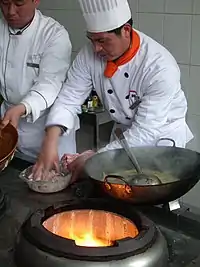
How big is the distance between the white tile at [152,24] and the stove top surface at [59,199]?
1161 mm

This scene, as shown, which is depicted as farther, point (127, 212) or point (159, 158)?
point (159, 158)

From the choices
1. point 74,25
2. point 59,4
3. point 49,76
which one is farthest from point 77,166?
point 59,4

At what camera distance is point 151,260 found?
88 cm

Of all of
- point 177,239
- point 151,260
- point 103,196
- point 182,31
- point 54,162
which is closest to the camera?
point 151,260

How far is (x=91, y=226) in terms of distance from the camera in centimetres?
102

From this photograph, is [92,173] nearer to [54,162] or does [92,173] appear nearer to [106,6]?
[54,162]

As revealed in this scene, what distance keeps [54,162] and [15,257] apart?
0.46 m

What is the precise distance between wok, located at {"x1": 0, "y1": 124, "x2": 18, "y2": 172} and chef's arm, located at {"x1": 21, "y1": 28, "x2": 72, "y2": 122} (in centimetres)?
37

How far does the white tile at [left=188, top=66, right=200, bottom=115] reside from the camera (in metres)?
2.14

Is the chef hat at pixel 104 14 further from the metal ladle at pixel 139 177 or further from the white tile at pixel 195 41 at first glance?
the white tile at pixel 195 41

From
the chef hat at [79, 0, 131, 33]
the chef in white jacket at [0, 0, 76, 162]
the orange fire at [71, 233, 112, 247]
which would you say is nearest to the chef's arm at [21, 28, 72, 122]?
the chef in white jacket at [0, 0, 76, 162]

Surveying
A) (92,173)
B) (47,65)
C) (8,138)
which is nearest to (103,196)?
(92,173)

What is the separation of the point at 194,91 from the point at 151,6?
46 cm

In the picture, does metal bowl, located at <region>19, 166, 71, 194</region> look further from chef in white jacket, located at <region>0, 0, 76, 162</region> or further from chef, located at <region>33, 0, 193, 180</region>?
chef in white jacket, located at <region>0, 0, 76, 162</region>
